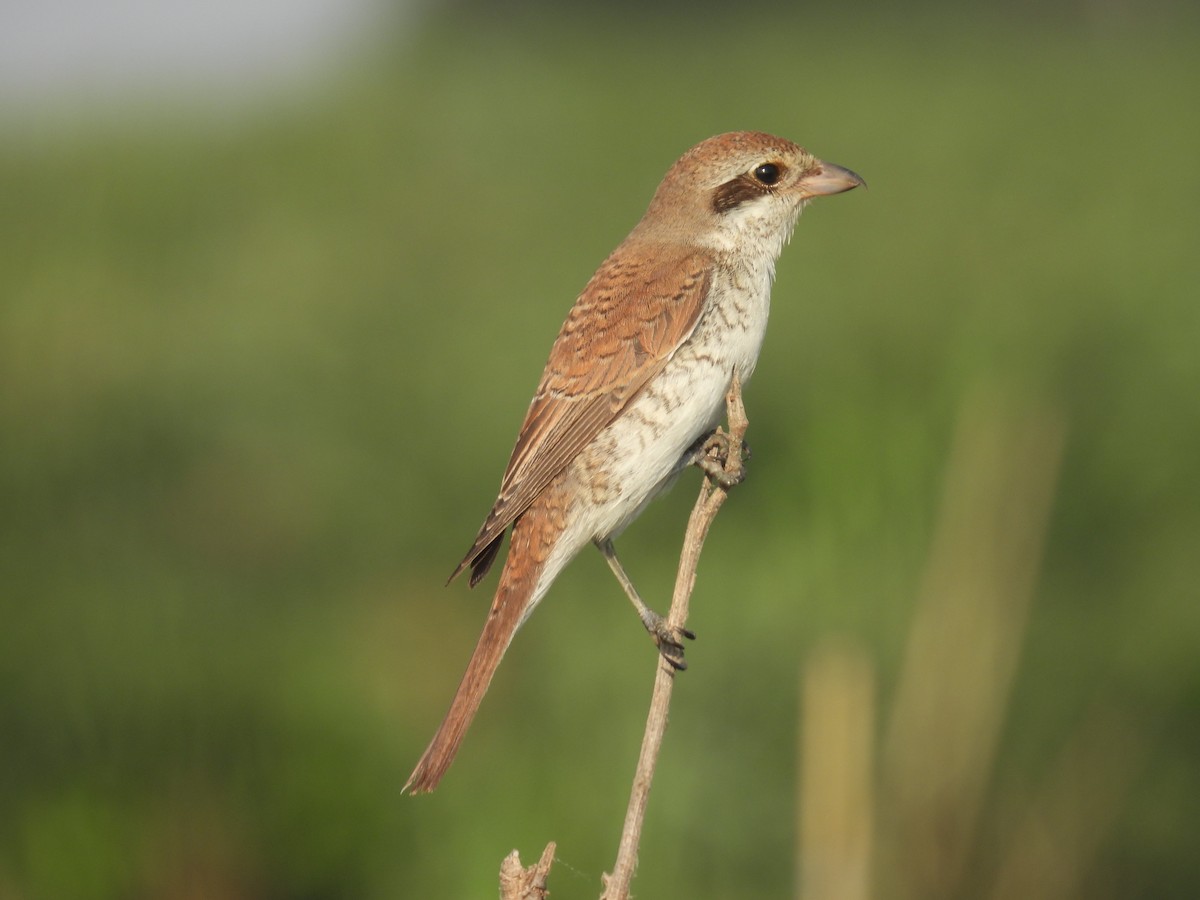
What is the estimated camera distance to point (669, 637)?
9.73 ft

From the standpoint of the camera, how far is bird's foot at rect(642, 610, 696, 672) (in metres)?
2.95

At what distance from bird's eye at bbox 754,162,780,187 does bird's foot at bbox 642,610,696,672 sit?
3.53ft

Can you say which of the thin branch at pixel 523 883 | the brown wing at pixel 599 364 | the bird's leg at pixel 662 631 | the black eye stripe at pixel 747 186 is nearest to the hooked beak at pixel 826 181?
the black eye stripe at pixel 747 186

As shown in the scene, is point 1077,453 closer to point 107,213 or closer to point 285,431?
point 285,431

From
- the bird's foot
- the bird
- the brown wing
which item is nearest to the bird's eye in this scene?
the bird

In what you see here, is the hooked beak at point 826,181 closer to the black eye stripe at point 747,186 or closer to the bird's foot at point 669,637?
the black eye stripe at point 747,186

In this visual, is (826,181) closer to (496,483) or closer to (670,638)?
(670,638)

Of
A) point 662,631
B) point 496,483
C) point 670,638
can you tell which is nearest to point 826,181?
point 662,631

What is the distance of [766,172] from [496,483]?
332 centimetres

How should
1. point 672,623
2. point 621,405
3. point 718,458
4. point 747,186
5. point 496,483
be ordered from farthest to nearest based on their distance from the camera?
point 496,483, point 747,186, point 621,405, point 718,458, point 672,623

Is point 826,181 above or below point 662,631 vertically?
above

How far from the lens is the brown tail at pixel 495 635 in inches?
122

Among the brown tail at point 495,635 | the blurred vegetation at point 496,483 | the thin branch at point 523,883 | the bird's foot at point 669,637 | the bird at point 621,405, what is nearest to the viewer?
the thin branch at point 523,883

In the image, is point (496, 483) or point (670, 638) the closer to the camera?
point (670, 638)
